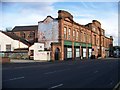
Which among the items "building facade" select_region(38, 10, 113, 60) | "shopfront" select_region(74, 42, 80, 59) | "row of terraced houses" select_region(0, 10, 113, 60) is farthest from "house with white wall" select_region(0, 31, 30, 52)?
"shopfront" select_region(74, 42, 80, 59)

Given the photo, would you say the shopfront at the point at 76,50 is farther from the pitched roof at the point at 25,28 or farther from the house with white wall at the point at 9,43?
the pitched roof at the point at 25,28

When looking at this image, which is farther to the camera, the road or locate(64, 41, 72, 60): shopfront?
locate(64, 41, 72, 60): shopfront

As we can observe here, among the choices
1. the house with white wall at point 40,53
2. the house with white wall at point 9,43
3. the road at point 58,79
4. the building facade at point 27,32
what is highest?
the building facade at point 27,32

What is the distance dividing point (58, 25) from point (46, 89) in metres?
53.0

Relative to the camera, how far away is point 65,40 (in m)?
67.1

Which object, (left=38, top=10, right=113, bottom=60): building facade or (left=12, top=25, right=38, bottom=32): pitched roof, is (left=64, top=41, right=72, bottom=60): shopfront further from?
(left=12, top=25, right=38, bottom=32): pitched roof

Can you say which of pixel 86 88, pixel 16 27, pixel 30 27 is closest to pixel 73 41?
pixel 30 27

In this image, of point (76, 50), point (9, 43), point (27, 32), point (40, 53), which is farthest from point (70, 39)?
point (27, 32)

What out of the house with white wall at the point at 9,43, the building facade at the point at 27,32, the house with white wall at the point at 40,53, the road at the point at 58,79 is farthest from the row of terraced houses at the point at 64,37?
the road at the point at 58,79

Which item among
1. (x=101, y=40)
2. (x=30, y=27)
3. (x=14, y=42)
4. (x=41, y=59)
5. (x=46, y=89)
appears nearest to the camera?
(x=46, y=89)

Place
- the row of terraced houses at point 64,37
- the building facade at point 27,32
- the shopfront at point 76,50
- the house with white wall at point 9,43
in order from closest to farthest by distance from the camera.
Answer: the row of terraced houses at point 64,37 → the shopfront at point 76,50 → the house with white wall at point 9,43 → the building facade at point 27,32

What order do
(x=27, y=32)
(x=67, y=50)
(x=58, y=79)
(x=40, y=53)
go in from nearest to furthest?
1. (x=58, y=79)
2. (x=40, y=53)
3. (x=67, y=50)
4. (x=27, y=32)

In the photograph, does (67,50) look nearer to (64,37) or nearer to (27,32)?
(64,37)

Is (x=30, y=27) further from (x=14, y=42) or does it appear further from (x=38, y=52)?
(x=38, y=52)
